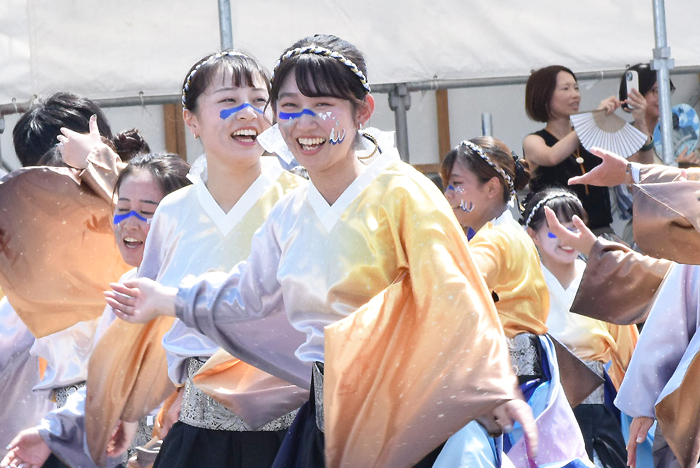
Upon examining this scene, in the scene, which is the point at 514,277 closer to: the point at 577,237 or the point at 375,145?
the point at 577,237

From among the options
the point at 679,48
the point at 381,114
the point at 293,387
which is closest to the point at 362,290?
the point at 293,387

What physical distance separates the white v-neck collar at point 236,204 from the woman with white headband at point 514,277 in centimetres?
106

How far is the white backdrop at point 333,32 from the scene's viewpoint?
4875mm

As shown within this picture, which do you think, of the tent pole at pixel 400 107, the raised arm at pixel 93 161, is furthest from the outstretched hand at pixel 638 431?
the tent pole at pixel 400 107

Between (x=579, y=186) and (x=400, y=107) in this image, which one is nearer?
(x=579, y=186)

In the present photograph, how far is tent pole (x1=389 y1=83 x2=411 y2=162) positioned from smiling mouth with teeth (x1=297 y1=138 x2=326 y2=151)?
9.48ft

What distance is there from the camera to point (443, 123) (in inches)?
256

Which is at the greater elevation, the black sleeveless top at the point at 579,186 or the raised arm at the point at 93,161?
the raised arm at the point at 93,161

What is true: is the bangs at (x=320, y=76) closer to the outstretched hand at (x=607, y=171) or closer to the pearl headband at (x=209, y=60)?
the pearl headband at (x=209, y=60)

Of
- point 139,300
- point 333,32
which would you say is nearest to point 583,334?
point 333,32

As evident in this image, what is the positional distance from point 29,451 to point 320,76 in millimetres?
1659

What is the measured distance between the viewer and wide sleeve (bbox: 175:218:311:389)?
2.97m

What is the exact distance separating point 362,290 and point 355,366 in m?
0.20

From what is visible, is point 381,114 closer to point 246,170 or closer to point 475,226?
point 475,226
